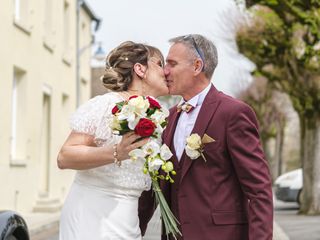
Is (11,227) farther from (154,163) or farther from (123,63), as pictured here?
(154,163)

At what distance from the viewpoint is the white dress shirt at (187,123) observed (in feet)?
13.0

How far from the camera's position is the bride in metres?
3.63

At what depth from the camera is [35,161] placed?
20359 millimetres

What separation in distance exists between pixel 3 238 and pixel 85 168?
2608 mm

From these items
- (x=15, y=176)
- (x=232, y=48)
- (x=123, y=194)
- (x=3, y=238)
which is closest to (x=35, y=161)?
(x=15, y=176)

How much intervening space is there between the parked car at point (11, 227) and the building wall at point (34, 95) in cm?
1041

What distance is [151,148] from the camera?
11.9 ft

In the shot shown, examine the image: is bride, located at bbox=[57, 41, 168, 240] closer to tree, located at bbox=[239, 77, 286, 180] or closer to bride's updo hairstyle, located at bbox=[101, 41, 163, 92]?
bride's updo hairstyle, located at bbox=[101, 41, 163, 92]

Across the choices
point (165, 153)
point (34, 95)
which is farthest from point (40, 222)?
point (165, 153)

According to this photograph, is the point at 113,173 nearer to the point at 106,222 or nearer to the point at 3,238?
the point at 106,222

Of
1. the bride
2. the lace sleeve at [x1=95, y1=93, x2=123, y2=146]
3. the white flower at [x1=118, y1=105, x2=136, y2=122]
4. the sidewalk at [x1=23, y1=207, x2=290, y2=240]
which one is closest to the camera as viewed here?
the white flower at [x1=118, y1=105, x2=136, y2=122]

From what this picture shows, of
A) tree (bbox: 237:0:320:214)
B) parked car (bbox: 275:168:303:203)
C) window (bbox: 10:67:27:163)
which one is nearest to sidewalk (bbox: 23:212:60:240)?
window (bbox: 10:67:27:163)

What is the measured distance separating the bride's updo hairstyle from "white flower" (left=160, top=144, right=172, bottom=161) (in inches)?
18.0

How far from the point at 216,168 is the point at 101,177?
58 centimetres
